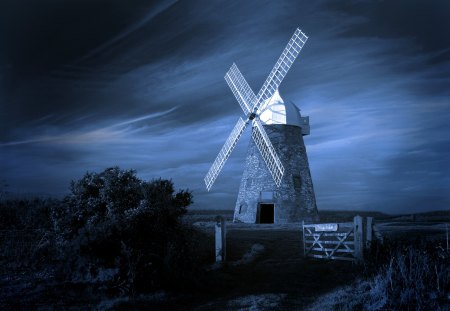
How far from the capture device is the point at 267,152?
2839cm

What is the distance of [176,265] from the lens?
11.4 metres

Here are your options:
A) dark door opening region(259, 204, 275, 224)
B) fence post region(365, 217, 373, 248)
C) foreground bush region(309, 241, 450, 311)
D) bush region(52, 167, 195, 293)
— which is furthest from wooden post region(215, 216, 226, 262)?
dark door opening region(259, 204, 275, 224)

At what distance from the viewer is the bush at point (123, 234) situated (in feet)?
36.4

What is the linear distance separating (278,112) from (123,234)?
1999cm

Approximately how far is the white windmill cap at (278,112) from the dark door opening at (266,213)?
6282 millimetres

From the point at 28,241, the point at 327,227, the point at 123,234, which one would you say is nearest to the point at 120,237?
the point at 123,234

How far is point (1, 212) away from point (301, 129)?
20097mm

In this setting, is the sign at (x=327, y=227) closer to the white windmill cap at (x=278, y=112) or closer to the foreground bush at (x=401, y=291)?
the foreground bush at (x=401, y=291)

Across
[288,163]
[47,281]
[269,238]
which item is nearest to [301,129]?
[288,163]

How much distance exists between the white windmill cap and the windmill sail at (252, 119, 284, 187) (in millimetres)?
1067

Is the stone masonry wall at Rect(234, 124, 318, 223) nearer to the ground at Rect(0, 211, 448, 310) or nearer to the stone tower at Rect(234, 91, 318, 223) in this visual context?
the stone tower at Rect(234, 91, 318, 223)

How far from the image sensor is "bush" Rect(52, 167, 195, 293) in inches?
437

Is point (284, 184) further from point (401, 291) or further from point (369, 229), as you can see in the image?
point (401, 291)

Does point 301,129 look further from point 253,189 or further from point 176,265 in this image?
point 176,265
